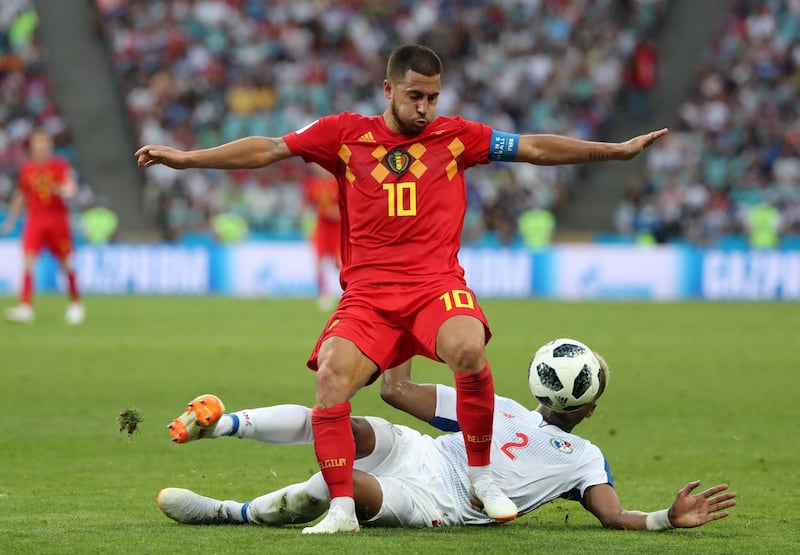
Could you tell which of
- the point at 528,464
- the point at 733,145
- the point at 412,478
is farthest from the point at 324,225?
the point at 412,478

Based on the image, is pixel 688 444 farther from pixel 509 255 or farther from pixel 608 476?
pixel 509 255

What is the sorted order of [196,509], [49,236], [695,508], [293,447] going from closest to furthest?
[695,508], [196,509], [293,447], [49,236]

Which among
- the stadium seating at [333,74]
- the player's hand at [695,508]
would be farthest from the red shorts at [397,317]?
the stadium seating at [333,74]

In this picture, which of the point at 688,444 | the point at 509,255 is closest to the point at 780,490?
the point at 688,444

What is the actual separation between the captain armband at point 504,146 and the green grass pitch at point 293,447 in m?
1.71

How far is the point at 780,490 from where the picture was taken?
708cm

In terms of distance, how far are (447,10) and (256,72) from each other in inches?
190

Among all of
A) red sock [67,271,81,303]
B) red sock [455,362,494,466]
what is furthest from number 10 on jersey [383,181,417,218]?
red sock [67,271,81,303]

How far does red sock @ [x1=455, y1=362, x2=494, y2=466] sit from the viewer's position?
227 inches

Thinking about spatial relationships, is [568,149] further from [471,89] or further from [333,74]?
[333,74]

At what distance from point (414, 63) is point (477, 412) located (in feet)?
5.18

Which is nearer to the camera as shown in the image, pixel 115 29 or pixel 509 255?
pixel 509 255

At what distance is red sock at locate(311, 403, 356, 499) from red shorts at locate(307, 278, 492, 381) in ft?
1.23

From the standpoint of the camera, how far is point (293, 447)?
28.9ft
